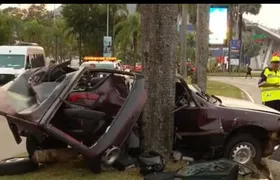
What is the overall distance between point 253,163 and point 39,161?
10.2 feet

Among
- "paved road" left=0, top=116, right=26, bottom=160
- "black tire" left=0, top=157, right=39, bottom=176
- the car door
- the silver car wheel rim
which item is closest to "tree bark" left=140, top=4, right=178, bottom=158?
the car door

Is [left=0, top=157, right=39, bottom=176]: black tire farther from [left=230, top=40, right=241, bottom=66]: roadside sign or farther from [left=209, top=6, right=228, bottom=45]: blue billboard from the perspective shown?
[left=230, top=40, right=241, bottom=66]: roadside sign

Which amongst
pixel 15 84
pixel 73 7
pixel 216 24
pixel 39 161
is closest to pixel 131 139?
pixel 39 161

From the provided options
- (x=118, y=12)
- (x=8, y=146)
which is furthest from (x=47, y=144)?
(x=118, y=12)

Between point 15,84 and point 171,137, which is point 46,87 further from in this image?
point 171,137

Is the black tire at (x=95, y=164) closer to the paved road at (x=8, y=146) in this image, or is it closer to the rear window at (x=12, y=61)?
the paved road at (x=8, y=146)

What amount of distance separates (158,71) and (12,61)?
19.9 metres

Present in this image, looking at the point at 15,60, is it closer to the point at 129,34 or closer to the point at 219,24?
the point at 219,24

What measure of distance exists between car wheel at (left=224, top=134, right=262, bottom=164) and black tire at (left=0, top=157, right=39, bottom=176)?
2742 millimetres

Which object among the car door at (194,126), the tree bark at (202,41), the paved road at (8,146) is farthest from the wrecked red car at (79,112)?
the tree bark at (202,41)

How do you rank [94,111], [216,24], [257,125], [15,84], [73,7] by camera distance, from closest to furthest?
[94,111], [15,84], [257,125], [216,24], [73,7]

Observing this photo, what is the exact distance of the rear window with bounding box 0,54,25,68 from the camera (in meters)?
25.1

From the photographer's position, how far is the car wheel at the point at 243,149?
7.30 m

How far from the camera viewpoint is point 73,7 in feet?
192
